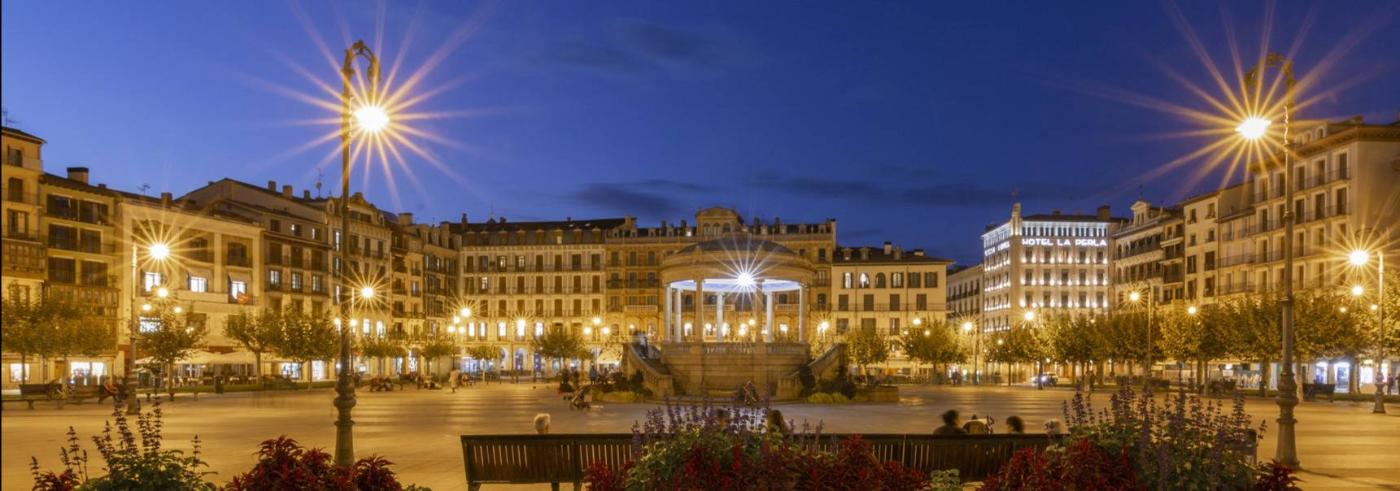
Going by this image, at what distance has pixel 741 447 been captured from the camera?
29.5 ft

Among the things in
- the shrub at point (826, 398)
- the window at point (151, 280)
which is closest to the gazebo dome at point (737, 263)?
the shrub at point (826, 398)

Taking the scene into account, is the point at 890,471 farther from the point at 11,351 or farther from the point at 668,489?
the point at 11,351

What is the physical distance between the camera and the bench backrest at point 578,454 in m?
14.7

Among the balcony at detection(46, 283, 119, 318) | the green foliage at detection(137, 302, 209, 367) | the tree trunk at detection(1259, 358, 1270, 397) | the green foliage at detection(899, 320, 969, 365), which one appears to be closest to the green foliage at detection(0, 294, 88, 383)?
the green foliage at detection(137, 302, 209, 367)

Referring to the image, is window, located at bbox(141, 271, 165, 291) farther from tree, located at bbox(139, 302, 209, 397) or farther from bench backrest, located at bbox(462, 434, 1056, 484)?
bench backrest, located at bbox(462, 434, 1056, 484)

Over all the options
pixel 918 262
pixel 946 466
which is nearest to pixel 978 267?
pixel 918 262

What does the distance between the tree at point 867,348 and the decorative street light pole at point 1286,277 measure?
2476 inches

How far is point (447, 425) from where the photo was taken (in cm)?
3225

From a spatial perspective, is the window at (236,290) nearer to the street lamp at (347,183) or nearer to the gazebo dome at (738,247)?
the gazebo dome at (738,247)

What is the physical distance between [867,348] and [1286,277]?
63.9 m

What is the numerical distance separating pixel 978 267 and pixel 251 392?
9643 cm

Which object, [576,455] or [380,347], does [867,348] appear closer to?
[380,347]

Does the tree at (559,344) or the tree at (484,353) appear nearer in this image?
Result: the tree at (559,344)

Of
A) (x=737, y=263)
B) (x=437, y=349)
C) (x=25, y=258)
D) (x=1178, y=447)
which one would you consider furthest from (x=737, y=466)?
(x=437, y=349)
